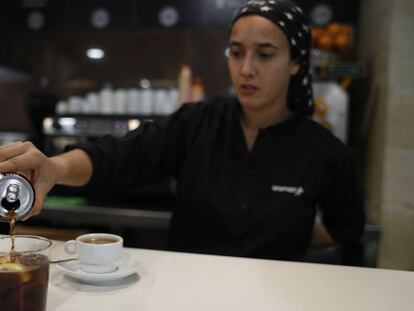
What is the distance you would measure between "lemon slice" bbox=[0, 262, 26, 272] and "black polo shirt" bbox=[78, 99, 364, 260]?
2.09 ft

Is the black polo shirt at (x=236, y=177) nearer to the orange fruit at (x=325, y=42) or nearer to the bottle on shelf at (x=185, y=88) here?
the orange fruit at (x=325, y=42)

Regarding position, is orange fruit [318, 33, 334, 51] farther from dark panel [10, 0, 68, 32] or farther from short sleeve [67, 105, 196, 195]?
dark panel [10, 0, 68, 32]

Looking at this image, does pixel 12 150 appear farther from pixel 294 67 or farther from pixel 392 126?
pixel 392 126

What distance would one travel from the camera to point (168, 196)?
246 centimetres

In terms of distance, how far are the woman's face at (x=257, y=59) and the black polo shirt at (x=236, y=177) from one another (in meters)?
0.13

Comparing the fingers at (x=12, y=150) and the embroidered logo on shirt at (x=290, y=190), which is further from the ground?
the fingers at (x=12, y=150)

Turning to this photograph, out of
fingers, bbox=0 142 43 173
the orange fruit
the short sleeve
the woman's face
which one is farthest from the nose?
the orange fruit

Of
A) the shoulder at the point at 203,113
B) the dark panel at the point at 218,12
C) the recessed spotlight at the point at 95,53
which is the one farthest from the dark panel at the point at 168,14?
the shoulder at the point at 203,113

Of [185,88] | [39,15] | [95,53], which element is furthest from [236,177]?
[39,15]

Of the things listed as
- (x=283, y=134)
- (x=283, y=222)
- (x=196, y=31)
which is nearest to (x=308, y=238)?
(x=283, y=222)

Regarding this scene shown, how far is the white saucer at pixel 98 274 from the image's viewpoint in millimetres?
860

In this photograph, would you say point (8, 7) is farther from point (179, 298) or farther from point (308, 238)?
point (179, 298)

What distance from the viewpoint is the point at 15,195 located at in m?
0.78

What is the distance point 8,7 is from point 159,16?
104cm
